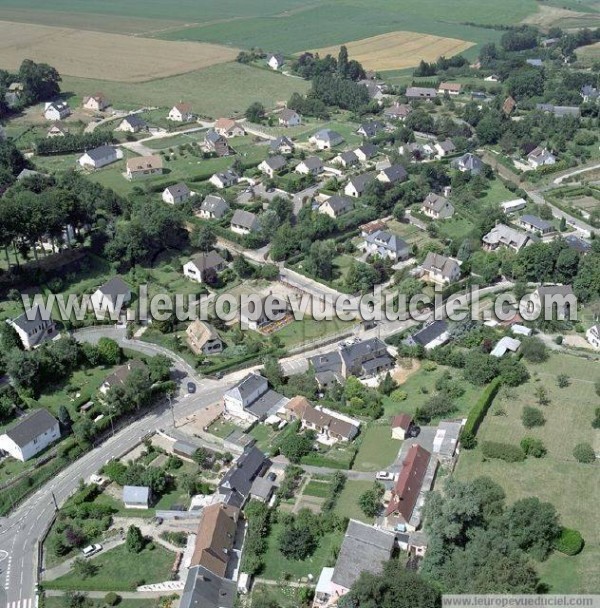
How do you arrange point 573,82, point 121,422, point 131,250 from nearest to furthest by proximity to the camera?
point 121,422
point 131,250
point 573,82

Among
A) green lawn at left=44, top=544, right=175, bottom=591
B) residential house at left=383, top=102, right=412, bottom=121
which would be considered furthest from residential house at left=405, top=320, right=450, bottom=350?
residential house at left=383, top=102, right=412, bottom=121

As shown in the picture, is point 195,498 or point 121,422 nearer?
point 195,498

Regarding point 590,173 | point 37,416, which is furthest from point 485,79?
point 37,416

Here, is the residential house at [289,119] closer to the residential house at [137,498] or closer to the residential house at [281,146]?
the residential house at [281,146]

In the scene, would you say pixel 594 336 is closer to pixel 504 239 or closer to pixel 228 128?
pixel 504 239

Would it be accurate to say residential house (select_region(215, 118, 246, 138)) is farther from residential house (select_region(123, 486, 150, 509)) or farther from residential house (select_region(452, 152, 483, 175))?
residential house (select_region(123, 486, 150, 509))

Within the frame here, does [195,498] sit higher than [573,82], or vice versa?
[573,82]

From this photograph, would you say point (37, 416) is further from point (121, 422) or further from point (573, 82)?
point (573, 82)
